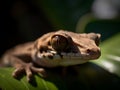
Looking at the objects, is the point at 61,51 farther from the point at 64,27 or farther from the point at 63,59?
the point at 64,27

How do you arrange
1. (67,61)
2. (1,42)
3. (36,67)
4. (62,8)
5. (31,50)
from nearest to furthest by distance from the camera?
1. (67,61)
2. (36,67)
3. (31,50)
4. (62,8)
5. (1,42)

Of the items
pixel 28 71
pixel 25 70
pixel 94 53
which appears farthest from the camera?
pixel 25 70

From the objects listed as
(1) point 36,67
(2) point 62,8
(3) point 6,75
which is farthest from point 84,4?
(3) point 6,75

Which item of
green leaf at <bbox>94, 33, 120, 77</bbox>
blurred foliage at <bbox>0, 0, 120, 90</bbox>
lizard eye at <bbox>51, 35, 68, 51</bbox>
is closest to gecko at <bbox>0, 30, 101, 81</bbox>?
lizard eye at <bbox>51, 35, 68, 51</bbox>

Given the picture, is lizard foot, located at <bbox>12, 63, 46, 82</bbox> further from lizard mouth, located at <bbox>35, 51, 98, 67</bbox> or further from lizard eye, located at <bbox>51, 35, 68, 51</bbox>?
lizard eye, located at <bbox>51, 35, 68, 51</bbox>

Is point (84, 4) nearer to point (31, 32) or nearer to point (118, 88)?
point (31, 32)

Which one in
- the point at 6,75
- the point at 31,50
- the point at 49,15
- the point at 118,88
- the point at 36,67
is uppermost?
the point at 49,15

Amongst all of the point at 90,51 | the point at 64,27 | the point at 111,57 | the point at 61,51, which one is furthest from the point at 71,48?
the point at 64,27
